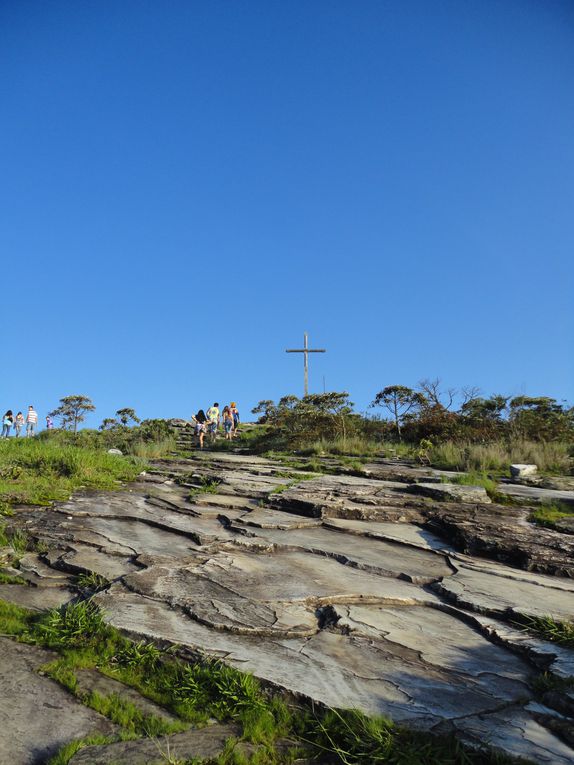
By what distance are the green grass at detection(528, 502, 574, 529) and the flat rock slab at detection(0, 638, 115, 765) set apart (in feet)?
21.2

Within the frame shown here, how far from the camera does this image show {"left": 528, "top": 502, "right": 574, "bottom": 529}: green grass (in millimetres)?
7727

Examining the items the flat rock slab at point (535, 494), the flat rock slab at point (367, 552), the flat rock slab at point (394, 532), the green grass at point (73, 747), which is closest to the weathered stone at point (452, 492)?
the flat rock slab at point (535, 494)

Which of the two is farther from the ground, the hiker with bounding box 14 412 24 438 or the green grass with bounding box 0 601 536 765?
the hiker with bounding box 14 412 24 438

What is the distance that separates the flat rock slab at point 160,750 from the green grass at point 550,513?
595 centimetres

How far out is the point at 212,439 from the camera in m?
23.4

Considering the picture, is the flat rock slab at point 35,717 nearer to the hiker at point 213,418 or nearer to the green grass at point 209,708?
the green grass at point 209,708

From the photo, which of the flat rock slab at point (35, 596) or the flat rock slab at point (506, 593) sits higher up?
the flat rock slab at point (35, 596)

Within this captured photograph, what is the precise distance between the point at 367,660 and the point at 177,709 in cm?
144

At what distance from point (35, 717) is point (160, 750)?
957 millimetres

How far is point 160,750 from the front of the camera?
10.2 ft

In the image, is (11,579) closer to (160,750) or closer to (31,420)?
(160,750)

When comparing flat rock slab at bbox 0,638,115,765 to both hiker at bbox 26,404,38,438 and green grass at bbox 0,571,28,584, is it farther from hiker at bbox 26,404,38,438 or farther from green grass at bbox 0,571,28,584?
hiker at bbox 26,404,38,438

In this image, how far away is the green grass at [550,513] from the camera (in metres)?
7.73

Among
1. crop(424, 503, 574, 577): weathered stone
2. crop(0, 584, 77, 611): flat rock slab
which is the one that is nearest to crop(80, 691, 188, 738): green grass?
crop(0, 584, 77, 611): flat rock slab
